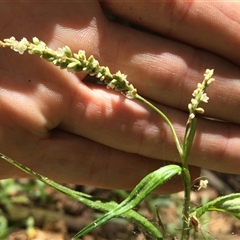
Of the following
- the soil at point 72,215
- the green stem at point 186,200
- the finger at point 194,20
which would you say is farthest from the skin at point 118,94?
the soil at point 72,215

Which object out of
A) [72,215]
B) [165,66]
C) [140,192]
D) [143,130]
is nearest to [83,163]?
[143,130]

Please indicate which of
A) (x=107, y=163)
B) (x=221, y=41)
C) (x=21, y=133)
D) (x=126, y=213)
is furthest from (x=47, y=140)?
(x=221, y=41)

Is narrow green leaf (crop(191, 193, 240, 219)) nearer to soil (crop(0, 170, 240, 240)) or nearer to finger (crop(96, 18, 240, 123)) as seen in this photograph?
finger (crop(96, 18, 240, 123))

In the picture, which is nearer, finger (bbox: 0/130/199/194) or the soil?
finger (bbox: 0/130/199/194)

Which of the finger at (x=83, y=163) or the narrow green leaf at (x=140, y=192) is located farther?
the finger at (x=83, y=163)

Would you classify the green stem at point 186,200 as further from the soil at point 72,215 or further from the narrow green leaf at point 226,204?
the soil at point 72,215

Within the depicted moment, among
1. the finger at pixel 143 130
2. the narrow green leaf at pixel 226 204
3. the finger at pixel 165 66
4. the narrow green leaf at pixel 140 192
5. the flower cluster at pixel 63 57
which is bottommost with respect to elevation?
the narrow green leaf at pixel 140 192

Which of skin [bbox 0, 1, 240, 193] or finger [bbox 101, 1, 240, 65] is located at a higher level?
finger [bbox 101, 1, 240, 65]

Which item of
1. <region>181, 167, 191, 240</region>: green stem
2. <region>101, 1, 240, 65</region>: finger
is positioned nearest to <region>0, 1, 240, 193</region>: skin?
<region>101, 1, 240, 65</region>: finger
